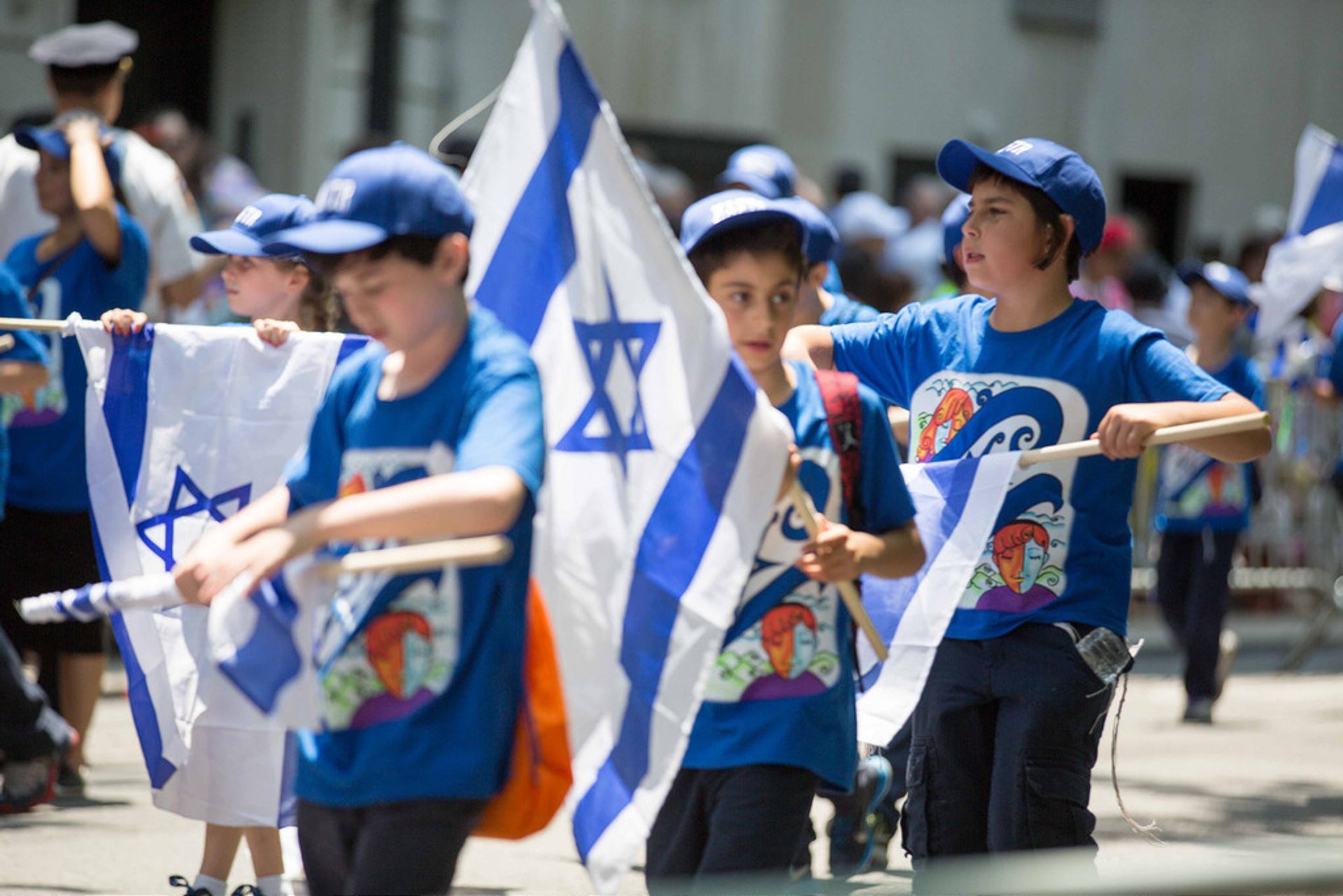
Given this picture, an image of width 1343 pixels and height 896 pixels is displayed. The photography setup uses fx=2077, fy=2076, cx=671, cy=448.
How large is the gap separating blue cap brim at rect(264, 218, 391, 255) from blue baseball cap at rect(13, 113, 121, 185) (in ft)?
13.3

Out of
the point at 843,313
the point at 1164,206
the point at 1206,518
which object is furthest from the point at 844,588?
the point at 1164,206

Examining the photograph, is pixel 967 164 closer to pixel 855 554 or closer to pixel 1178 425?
pixel 1178 425

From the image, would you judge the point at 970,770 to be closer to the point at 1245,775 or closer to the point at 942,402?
the point at 942,402

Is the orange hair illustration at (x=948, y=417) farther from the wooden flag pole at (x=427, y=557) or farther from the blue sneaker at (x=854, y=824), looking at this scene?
the wooden flag pole at (x=427, y=557)

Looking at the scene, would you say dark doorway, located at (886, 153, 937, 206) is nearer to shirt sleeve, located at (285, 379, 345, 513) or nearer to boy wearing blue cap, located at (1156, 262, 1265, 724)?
boy wearing blue cap, located at (1156, 262, 1265, 724)

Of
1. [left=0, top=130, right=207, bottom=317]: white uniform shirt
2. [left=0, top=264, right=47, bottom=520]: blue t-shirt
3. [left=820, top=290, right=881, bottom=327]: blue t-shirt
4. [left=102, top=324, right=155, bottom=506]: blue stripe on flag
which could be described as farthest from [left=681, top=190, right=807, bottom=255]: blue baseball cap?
[left=0, top=130, right=207, bottom=317]: white uniform shirt

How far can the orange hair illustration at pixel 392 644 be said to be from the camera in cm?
331

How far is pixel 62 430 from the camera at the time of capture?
700 cm

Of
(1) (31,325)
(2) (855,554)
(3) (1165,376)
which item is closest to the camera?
(2) (855,554)

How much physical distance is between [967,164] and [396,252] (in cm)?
188

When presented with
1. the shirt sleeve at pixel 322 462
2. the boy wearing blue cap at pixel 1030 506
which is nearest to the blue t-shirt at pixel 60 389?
the boy wearing blue cap at pixel 1030 506

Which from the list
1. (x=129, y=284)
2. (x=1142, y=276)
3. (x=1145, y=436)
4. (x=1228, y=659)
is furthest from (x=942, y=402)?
(x=1142, y=276)

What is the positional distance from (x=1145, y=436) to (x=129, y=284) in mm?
4071

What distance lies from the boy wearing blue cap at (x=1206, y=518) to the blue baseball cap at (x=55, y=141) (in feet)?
16.1
